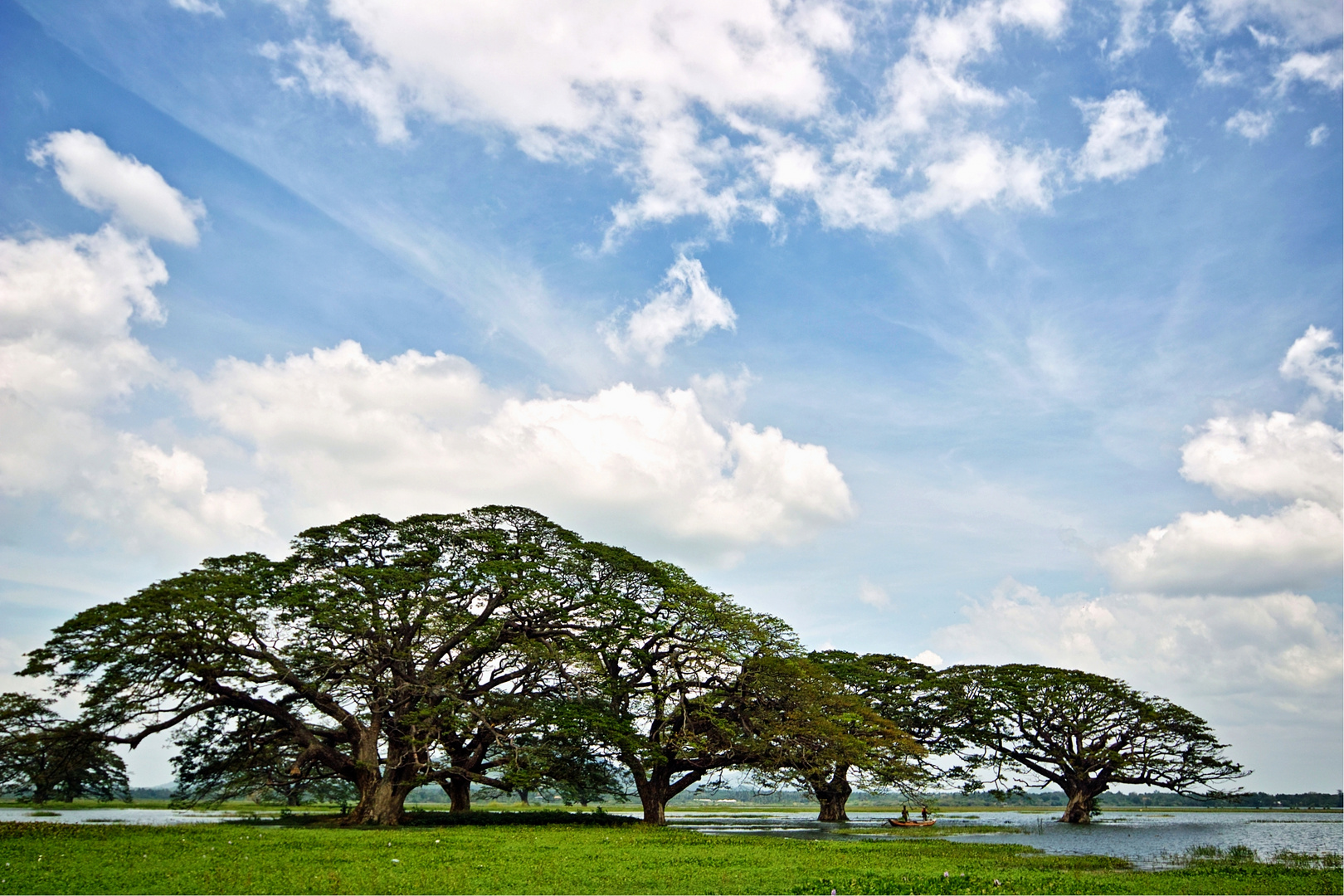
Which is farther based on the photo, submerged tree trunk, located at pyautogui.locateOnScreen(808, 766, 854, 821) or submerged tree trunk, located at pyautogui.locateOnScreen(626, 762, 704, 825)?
submerged tree trunk, located at pyautogui.locateOnScreen(808, 766, 854, 821)

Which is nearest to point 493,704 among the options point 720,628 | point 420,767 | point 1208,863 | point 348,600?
point 420,767

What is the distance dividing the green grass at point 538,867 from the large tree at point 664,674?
1082cm

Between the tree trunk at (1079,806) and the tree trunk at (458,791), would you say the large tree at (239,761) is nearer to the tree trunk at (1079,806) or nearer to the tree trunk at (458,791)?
the tree trunk at (458,791)

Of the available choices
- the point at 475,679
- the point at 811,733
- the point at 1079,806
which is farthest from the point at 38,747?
the point at 1079,806

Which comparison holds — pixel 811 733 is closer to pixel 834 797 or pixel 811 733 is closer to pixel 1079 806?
pixel 834 797

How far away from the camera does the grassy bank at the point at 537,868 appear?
13.6 metres

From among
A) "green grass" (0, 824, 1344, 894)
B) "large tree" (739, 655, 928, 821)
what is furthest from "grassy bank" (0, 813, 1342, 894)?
"large tree" (739, 655, 928, 821)

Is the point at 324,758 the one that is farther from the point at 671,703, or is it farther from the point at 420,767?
the point at 671,703

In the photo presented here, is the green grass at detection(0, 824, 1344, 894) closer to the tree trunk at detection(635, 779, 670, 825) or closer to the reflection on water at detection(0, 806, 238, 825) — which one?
the reflection on water at detection(0, 806, 238, 825)

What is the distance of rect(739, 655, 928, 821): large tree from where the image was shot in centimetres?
3428

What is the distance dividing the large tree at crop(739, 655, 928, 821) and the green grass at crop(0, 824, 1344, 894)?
31.9 feet

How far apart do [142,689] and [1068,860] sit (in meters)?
31.0

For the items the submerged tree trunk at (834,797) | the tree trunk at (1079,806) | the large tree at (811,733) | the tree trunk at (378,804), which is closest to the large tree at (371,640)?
the tree trunk at (378,804)

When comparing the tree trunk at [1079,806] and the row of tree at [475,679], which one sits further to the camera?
the tree trunk at [1079,806]
